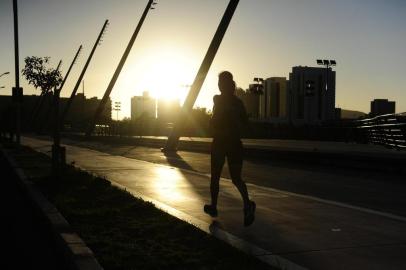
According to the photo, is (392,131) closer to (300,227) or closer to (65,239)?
(300,227)

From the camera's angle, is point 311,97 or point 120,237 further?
point 311,97

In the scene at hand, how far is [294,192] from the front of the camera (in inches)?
438

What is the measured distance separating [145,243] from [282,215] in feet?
8.68

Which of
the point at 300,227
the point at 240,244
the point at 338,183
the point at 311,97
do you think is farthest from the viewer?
the point at 311,97

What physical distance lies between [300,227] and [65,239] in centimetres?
284

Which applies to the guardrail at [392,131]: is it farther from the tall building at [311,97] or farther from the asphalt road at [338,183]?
the tall building at [311,97]

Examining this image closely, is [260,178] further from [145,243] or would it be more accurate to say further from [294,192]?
[145,243]

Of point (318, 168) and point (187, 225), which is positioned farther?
point (318, 168)

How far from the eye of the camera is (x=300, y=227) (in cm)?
697

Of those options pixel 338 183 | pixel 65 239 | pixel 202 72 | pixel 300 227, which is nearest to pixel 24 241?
pixel 65 239

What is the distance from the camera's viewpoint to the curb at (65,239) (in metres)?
5.12

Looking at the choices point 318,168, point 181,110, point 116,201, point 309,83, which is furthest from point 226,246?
point 309,83

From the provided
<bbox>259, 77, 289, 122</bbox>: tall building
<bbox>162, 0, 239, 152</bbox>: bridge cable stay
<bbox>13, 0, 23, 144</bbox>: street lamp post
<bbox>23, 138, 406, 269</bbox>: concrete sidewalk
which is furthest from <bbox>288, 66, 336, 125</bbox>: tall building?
<bbox>23, 138, 406, 269</bbox>: concrete sidewalk

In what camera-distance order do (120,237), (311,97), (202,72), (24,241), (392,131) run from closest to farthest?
(120,237) < (24,241) < (202,72) < (392,131) < (311,97)
